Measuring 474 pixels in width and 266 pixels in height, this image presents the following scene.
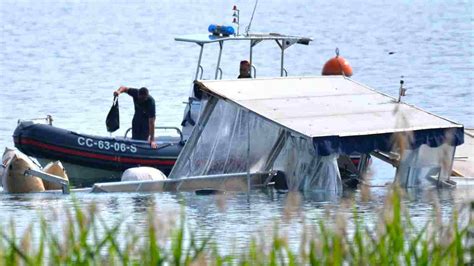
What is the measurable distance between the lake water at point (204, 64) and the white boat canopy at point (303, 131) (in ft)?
1.48

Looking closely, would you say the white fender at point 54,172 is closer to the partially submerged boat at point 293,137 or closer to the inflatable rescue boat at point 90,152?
the partially submerged boat at point 293,137

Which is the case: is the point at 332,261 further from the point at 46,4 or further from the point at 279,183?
the point at 46,4

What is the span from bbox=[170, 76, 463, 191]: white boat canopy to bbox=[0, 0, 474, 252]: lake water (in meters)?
0.45

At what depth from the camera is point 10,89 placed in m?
41.3

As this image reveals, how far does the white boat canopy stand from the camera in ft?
59.0

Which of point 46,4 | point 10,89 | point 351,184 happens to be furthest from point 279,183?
point 46,4

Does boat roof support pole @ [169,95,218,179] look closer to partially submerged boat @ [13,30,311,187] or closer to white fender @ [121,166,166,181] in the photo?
white fender @ [121,166,166,181]

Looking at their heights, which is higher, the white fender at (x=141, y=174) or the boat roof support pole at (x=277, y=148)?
the boat roof support pole at (x=277, y=148)

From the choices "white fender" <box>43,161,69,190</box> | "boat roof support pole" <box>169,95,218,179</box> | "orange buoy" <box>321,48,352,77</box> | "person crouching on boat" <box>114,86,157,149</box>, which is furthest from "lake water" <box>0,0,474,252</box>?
"person crouching on boat" <box>114,86,157,149</box>

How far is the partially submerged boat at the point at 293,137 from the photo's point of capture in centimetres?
1808

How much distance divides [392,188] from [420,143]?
35.2ft

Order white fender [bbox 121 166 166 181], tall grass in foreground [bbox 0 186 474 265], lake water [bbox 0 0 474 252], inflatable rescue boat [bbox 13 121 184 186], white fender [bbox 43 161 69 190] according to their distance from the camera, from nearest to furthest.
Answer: tall grass in foreground [bbox 0 186 474 265]
lake water [bbox 0 0 474 252]
white fender [bbox 121 166 166 181]
white fender [bbox 43 161 69 190]
inflatable rescue boat [bbox 13 121 184 186]

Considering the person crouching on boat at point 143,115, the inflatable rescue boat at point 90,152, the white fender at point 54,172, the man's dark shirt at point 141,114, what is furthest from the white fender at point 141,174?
the man's dark shirt at point 141,114

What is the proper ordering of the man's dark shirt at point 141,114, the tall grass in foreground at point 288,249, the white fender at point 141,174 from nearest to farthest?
1. the tall grass in foreground at point 288,249
2. the white fender at point 141,174
3. the man's dark shirt at point 141,114
